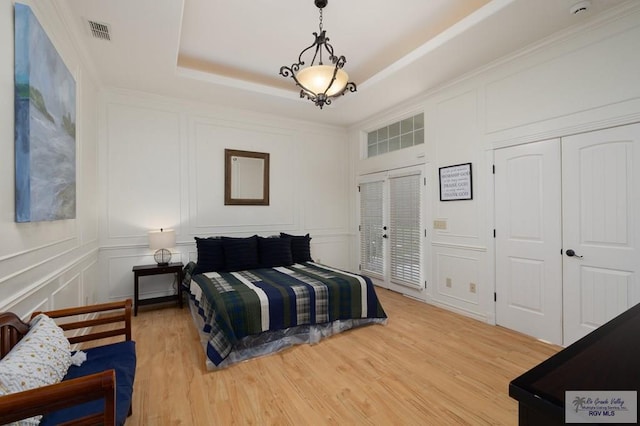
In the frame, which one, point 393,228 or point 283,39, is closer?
point 283,39

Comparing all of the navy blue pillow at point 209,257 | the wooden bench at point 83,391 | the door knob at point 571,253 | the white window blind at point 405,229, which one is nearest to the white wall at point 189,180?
the navy blue pillow at point 209,257

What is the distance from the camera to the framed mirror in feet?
15.3

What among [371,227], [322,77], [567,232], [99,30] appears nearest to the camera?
[322,77]

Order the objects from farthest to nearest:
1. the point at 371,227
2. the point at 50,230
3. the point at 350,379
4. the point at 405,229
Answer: the point at 371,227 < the point at 405,229 < the point at 350,379 < the point at 50,230

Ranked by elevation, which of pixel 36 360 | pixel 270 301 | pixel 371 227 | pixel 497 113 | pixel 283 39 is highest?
pixel 283 39

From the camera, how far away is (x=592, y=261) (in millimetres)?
2600

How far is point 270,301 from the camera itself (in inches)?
109

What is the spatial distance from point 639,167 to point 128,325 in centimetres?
403

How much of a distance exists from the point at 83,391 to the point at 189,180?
3.75m

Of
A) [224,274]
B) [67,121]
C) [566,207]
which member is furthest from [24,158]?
[566,207]

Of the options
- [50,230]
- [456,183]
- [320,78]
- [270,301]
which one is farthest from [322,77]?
[50,230]

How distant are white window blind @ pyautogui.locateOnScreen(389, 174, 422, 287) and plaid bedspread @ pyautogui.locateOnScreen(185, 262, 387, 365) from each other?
128cm

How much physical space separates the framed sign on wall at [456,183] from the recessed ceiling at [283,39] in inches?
45.5

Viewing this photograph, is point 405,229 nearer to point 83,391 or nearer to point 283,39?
point 283,39
